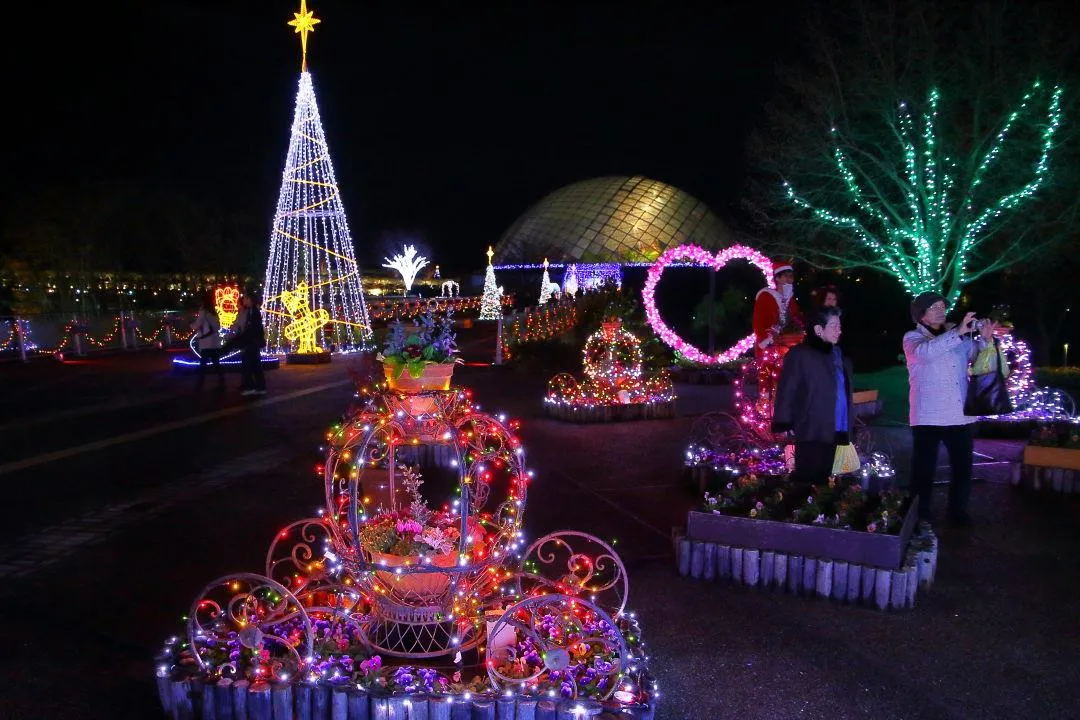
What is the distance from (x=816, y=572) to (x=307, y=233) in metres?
17.4

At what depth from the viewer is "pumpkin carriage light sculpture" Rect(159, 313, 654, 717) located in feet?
10.7

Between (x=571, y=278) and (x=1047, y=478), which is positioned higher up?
(x=571, y=278)

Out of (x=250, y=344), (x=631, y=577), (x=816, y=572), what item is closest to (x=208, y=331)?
Result: (x=250, y=344)

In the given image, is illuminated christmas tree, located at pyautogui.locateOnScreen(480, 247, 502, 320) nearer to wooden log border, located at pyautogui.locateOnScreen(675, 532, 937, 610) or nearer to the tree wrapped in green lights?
the tree wrapped in green lights

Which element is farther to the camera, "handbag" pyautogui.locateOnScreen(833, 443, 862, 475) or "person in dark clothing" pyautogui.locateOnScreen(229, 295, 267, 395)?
"person in dark clothing" pyautogui.locateOnScreen(229, 295, 267, 395)

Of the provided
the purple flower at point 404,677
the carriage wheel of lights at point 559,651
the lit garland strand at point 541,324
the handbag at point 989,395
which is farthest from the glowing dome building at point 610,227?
the purple flower at point 404,677

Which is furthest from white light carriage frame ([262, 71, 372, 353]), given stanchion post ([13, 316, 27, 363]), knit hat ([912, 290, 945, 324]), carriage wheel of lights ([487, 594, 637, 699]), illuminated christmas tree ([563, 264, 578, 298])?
illuminated christmas tree ([563, 264, 578, 298])

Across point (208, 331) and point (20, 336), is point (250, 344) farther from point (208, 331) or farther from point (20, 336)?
point (20, 336)

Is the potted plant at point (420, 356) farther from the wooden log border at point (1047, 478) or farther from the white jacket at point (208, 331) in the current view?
the white jacket at point (208, 331)

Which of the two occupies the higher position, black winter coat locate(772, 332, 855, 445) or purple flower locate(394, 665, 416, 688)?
black winter coat locate(772, 332, 855, 445)

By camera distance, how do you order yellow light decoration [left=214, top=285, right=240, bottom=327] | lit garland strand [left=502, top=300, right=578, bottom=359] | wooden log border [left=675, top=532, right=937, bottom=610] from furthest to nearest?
1. yellow light decoration [left=214, top=285, right=240, bottom=327]
2. lit garland strand [left=502, top=300, right=578, bottom=359]
3. wooden log border [left=675, top=532, right=937, bottom=610]

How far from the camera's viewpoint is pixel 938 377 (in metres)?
5.87

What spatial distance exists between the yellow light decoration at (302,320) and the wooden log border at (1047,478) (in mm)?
15692

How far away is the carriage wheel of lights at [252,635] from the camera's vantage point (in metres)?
3.33
